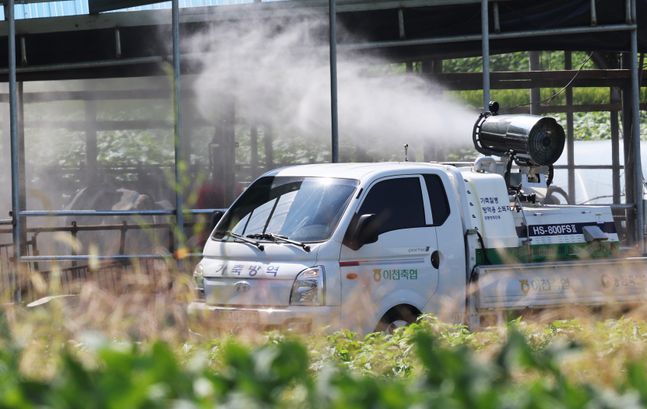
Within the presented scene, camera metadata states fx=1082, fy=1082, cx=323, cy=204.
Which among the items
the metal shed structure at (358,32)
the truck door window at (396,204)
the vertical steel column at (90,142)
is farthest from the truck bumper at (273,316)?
the vertical steel column at (90,142)

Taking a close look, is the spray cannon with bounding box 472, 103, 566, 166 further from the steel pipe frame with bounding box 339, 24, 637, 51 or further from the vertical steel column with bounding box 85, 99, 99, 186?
the vertical steel column with bounding box 85, 99, 99, 186

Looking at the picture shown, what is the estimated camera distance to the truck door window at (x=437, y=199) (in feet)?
30.9

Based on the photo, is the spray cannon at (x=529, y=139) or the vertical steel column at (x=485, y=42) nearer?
the spray cannon at (x=529, y=139)

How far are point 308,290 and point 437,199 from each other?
5.14 ft

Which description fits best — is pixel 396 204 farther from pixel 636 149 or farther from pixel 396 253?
pixel 636 149

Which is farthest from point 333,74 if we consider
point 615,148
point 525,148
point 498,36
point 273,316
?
point 615,148

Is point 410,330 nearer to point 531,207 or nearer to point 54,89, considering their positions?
A: point 531,207

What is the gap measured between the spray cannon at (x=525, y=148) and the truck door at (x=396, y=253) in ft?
4.49

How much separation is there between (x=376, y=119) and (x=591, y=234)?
17.4 ft

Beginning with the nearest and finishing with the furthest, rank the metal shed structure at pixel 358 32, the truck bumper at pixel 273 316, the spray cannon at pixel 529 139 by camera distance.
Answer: the truck bumper at pixel 273 316 → the spray cannon at pixel 529 139 → the metal shed structure at pixel 358 32

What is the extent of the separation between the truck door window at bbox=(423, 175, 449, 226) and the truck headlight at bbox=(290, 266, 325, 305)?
1.31m

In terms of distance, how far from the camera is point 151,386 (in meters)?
2.43

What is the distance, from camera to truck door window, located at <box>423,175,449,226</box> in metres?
9.43

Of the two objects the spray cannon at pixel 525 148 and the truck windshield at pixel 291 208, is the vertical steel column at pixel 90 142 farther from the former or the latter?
the spray cannon at pixel 525 148
